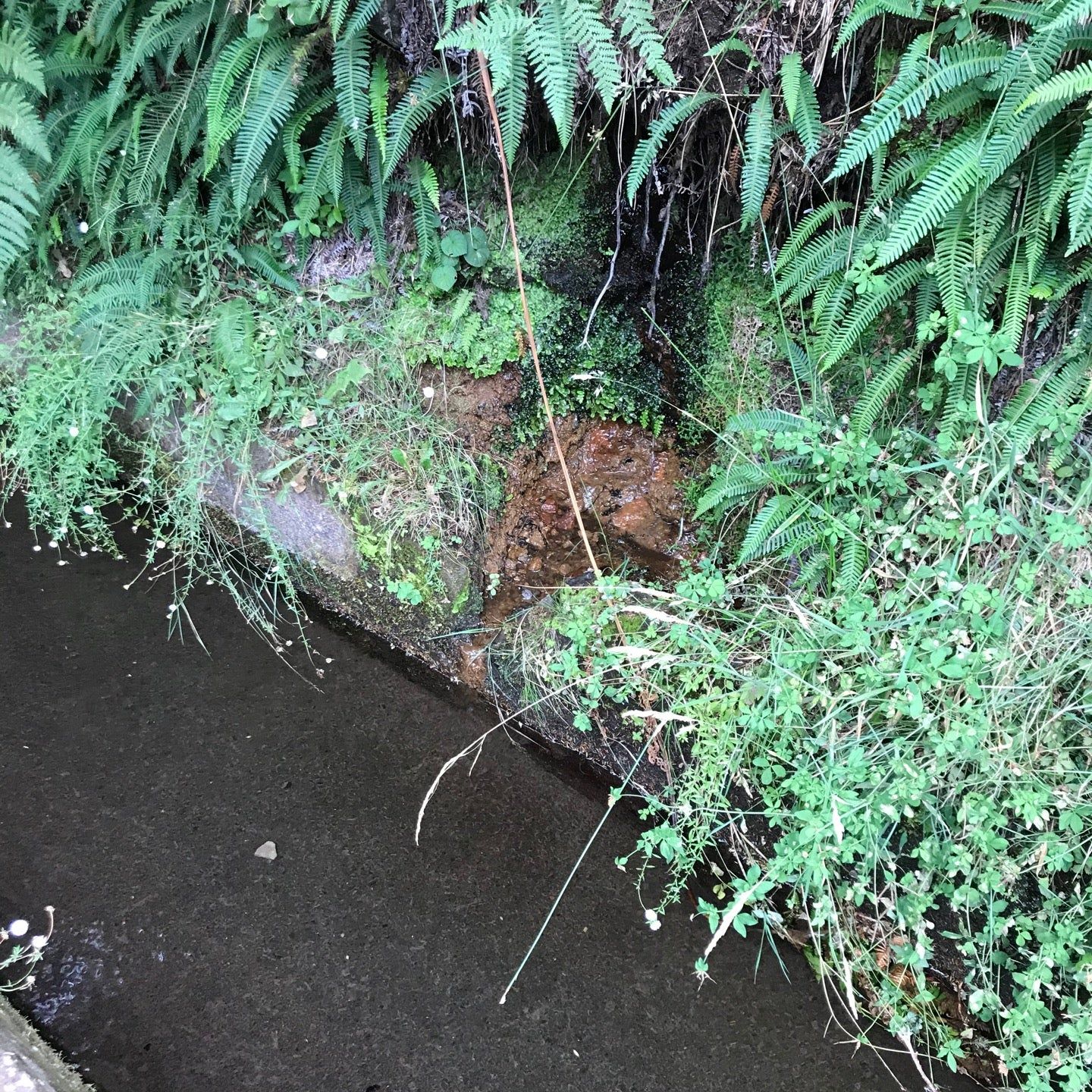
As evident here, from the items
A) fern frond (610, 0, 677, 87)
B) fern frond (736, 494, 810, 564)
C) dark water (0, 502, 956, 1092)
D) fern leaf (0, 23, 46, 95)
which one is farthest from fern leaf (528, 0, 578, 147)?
dark water (0, 502, 956, 1092)

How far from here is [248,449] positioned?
132 inches

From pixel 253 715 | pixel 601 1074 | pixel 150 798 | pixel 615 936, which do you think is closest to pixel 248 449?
pixel 253 715

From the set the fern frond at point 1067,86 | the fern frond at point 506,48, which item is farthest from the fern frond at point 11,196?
the fern frond at point 1067,86

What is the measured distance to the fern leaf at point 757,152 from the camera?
250cm

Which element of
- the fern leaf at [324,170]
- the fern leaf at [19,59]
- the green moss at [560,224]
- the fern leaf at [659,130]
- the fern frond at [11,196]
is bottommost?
the green moss at [560,224]

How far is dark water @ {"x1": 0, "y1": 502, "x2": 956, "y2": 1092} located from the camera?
7.21 feet

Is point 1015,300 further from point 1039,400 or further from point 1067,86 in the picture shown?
point 1067,86

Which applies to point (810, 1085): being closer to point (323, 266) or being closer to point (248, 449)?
point (248, 449)

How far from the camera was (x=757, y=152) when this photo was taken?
8.23ft

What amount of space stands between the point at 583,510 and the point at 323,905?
174 cm

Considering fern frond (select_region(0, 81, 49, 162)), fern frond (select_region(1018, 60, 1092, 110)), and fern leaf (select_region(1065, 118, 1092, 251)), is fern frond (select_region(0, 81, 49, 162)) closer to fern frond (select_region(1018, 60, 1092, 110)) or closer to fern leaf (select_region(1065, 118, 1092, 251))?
fern frond (select_region(1018, 60, 1092, 110))

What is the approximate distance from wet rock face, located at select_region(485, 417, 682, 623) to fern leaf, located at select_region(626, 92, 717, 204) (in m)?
0.99

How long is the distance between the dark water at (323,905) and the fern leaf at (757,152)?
205 centimetres

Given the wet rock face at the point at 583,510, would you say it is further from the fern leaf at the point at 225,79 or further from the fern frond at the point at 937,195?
the fern leaf at the point at 225,79
